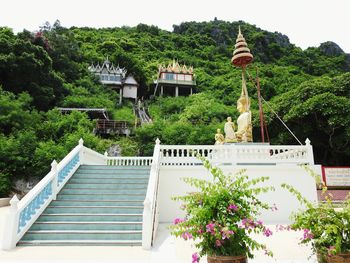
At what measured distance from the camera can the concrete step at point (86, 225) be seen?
641 centimetres

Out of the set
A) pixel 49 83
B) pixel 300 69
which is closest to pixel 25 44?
pixel 49 83

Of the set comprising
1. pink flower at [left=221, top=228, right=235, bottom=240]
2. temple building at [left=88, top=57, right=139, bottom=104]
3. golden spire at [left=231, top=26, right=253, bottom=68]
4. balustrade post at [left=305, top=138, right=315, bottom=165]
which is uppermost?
temple building at [left=88, top=57, right=139, bottom=104]

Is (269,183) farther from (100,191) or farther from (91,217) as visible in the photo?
(91,217)

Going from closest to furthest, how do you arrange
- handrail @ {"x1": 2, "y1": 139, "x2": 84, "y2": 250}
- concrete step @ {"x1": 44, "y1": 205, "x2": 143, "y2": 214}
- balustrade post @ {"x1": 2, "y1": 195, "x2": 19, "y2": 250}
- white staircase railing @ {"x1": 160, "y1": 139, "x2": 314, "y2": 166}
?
balustrade post @ {"x1": 2, "y1": 195, "x2": 19, "y2": 250}
handrail @ {"x1": 2, "y1": 139, "x2": 84, "y2": 250}
concrete step @ {"x1": 44, "y1": 205, "x2": 143, "y2": 214}
white staircase railing @ {"x1": 160, "y1": 139, "x2": 314, "y2": 166}

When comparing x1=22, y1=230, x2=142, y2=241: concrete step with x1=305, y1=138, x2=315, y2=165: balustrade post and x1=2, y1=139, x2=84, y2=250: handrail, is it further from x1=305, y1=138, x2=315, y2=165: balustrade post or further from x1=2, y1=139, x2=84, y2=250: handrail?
x1=305, y1=138, x2=315, y2=165: balustrade post

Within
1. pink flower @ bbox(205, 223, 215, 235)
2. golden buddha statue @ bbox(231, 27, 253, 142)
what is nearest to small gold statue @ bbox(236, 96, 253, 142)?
golden buddha statue @ bbox(231, 27, 253, 142)

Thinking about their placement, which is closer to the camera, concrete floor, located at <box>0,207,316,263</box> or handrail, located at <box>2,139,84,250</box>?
concrete floor, located at <box>0,207,316,263</box>

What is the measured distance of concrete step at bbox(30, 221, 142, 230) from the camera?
641 cm

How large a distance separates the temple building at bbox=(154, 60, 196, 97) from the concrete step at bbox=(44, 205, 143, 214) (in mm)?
36881

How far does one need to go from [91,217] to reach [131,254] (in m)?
2.14

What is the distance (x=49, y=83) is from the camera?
26.7 m

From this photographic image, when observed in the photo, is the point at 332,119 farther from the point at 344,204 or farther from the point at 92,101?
the point at 92,101

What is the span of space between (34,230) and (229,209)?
546cm

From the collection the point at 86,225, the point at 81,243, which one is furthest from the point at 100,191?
the point at 81,243
